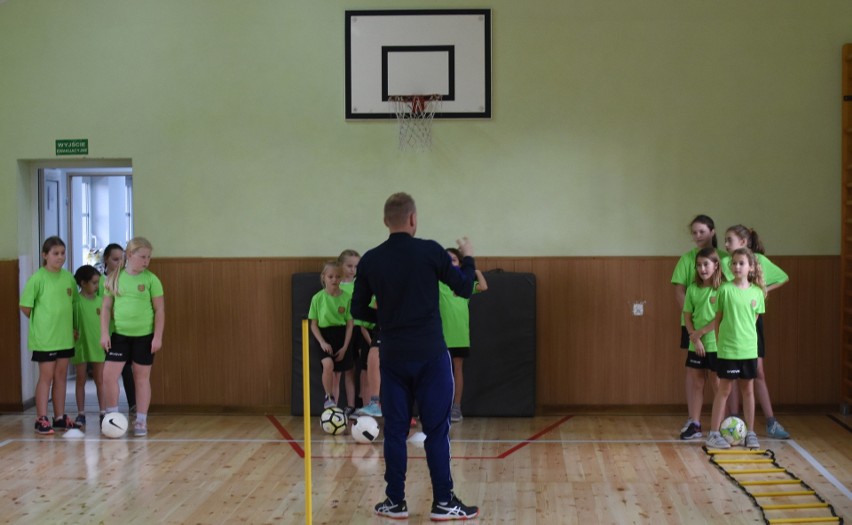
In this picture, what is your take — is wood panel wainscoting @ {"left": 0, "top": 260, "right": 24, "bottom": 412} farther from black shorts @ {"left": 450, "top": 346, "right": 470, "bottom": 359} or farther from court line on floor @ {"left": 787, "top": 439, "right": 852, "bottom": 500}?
court line on floor @ {"left": 787, "top": 439, "right": 852, "bottom": 500}

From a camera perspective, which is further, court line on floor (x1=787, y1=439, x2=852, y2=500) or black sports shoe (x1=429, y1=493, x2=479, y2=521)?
court line on floor (x1=787, y1=439, x2=852, y2=500)

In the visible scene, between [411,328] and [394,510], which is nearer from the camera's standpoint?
[411,328]

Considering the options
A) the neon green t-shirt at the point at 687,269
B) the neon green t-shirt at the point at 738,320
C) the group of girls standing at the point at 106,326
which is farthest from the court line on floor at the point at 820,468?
the group of girls standing at the point at 106,326

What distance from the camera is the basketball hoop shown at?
866 cm

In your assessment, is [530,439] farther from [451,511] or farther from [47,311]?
[47,311]

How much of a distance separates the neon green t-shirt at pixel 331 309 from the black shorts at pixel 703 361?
110 inches

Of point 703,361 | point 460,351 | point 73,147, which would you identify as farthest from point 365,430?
point 73,147

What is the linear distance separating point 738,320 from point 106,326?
4.88m

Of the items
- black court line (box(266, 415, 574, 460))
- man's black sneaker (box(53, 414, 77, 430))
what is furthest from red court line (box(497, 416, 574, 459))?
man's black sneaker (box(53, 414, 77, 430))

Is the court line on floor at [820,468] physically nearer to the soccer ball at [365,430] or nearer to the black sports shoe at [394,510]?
the black sports shoe at [394,510]

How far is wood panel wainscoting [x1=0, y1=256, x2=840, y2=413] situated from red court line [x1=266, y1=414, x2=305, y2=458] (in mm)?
284

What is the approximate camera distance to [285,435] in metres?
7.97

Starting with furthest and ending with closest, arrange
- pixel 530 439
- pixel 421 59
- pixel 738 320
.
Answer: pixel 421 59 < pixel 530 439 < pixel 738 320

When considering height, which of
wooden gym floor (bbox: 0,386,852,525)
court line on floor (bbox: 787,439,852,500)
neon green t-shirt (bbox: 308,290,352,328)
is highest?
neon green t-shirt (bbox: 308,290,352,328)
